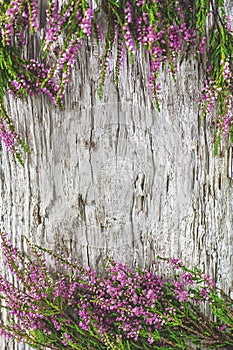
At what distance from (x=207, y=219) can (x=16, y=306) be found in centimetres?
73

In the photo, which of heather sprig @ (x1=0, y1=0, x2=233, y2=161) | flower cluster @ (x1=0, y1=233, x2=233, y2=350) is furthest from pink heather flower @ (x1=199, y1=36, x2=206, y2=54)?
flower cluster @ (x1=0, y1=233, x2=233, y2=350)

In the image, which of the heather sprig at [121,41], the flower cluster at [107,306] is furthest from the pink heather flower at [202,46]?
the flower cluster at [107,306]

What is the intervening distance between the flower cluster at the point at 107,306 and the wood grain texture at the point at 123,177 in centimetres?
7

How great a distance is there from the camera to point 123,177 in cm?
165

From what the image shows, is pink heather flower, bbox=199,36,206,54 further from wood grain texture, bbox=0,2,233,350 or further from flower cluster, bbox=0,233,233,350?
flower cluster, bbox=0,233,233,350

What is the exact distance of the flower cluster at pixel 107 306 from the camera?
1.61m

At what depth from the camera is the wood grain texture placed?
63.3 inches

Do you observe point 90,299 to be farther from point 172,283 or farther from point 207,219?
point 207,219

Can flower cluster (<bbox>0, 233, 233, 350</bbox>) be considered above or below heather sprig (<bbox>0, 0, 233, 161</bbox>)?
below

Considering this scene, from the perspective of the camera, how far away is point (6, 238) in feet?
5.74

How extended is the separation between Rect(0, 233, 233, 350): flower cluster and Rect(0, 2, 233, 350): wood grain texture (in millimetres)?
71

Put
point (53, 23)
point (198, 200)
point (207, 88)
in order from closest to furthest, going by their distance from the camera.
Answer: point (53, 23), point (207, 88), point (198, 200)

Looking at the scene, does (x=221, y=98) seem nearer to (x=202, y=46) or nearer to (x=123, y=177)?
(x=202, y=46)

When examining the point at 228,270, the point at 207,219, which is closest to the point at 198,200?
the point at 207,219
